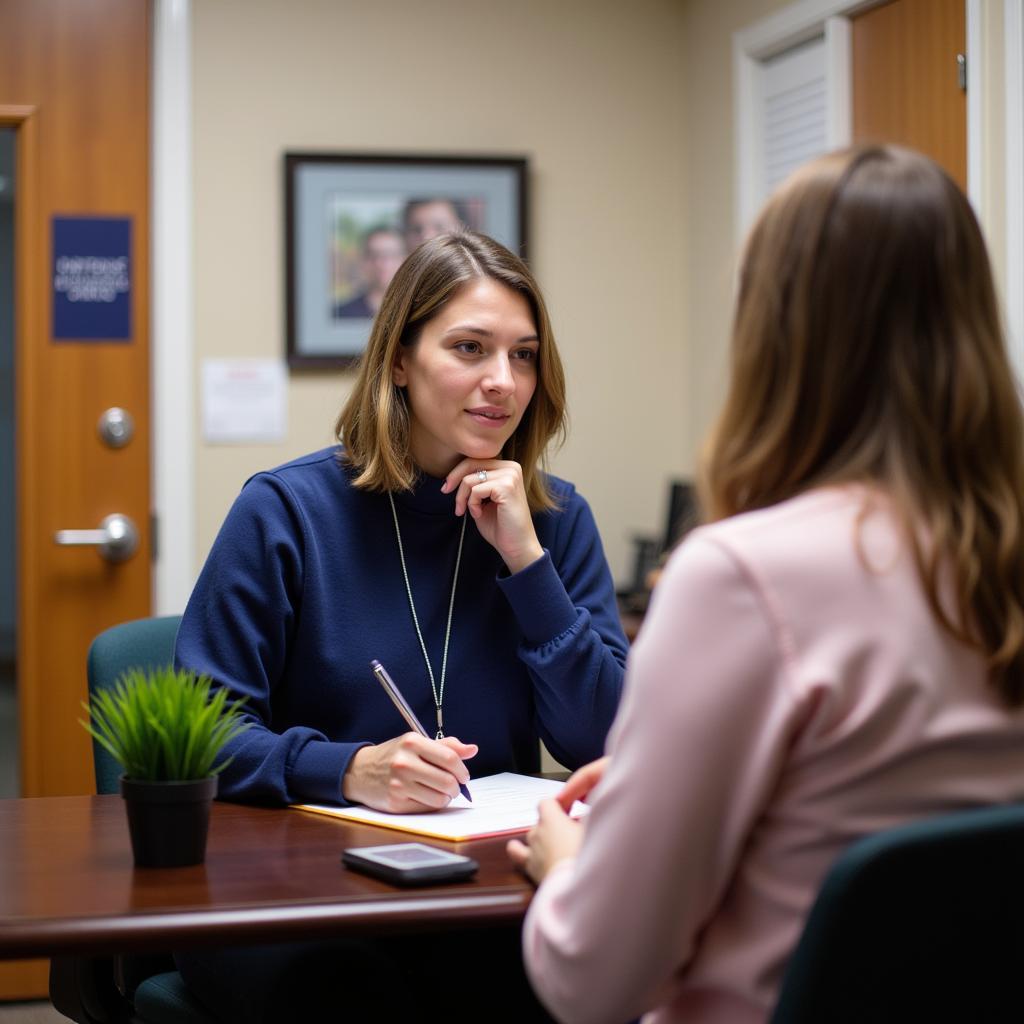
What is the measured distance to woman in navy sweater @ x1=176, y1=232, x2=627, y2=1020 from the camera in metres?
1.70

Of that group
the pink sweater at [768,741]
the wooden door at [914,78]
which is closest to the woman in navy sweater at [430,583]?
the pink sweater at [768,741]

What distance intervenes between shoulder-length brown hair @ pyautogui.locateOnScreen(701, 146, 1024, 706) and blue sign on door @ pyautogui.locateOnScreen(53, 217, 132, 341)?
234 cm

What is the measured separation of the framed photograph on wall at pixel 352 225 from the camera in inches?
130

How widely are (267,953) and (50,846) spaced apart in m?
0.26

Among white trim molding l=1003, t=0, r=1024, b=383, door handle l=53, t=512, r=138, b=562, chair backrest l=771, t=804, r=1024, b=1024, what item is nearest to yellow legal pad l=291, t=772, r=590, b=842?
chair backrest l=771, t=804, r=1024, b=1024

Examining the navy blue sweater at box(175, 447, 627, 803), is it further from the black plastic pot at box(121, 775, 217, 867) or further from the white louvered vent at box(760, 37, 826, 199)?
the white louvered vent at box(760, 37, 826, 199)

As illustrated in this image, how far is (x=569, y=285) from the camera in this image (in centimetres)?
350

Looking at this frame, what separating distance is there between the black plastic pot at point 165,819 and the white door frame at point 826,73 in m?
1.49

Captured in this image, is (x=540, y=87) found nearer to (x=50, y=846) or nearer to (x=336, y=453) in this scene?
(x=336, y=453)

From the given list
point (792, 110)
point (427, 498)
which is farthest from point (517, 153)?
point (427, 498)

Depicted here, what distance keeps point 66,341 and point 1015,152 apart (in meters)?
1.98

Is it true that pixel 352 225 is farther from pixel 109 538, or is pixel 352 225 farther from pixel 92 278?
pixel 109 538

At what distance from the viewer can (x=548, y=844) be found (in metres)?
1.22

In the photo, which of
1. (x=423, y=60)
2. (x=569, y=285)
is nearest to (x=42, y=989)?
(x=569, y=285)
